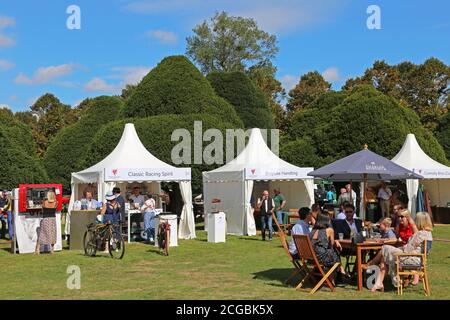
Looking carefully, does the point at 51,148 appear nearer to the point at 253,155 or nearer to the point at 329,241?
the point at 253,155

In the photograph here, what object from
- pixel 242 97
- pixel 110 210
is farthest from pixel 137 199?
pixel 242 97

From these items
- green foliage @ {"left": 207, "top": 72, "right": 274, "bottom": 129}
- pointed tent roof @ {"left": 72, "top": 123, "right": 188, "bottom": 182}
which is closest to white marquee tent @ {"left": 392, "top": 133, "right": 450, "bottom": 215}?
pointed tent roof @ {"left": 72, "top": 123, "right": 188, "bottom": 182}

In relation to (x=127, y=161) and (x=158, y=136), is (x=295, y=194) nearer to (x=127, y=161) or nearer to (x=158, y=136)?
(x=127, y=161)

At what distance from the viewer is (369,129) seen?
109 ft

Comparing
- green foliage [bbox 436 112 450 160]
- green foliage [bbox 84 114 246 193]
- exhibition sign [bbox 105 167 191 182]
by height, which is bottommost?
exhibition sign [bbox 105 167 191 182]

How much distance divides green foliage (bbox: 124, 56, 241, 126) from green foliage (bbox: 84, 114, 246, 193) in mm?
2518

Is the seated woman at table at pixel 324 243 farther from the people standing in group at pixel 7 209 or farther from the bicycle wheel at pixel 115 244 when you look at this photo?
the people standing in group at pixel 7 209

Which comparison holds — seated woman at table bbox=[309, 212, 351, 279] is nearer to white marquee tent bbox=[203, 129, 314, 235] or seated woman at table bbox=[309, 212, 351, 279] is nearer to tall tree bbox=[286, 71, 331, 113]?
white marquee tent bbox=[203, 129, 314, 235]

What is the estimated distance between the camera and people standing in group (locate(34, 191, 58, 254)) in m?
15.6

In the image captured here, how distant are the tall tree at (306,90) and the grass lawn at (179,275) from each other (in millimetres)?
36964

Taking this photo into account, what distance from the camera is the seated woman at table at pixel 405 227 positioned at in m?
10.3

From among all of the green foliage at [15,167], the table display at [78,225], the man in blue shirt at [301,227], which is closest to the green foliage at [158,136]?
the green foliage at [15,167]

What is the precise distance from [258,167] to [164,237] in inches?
264
